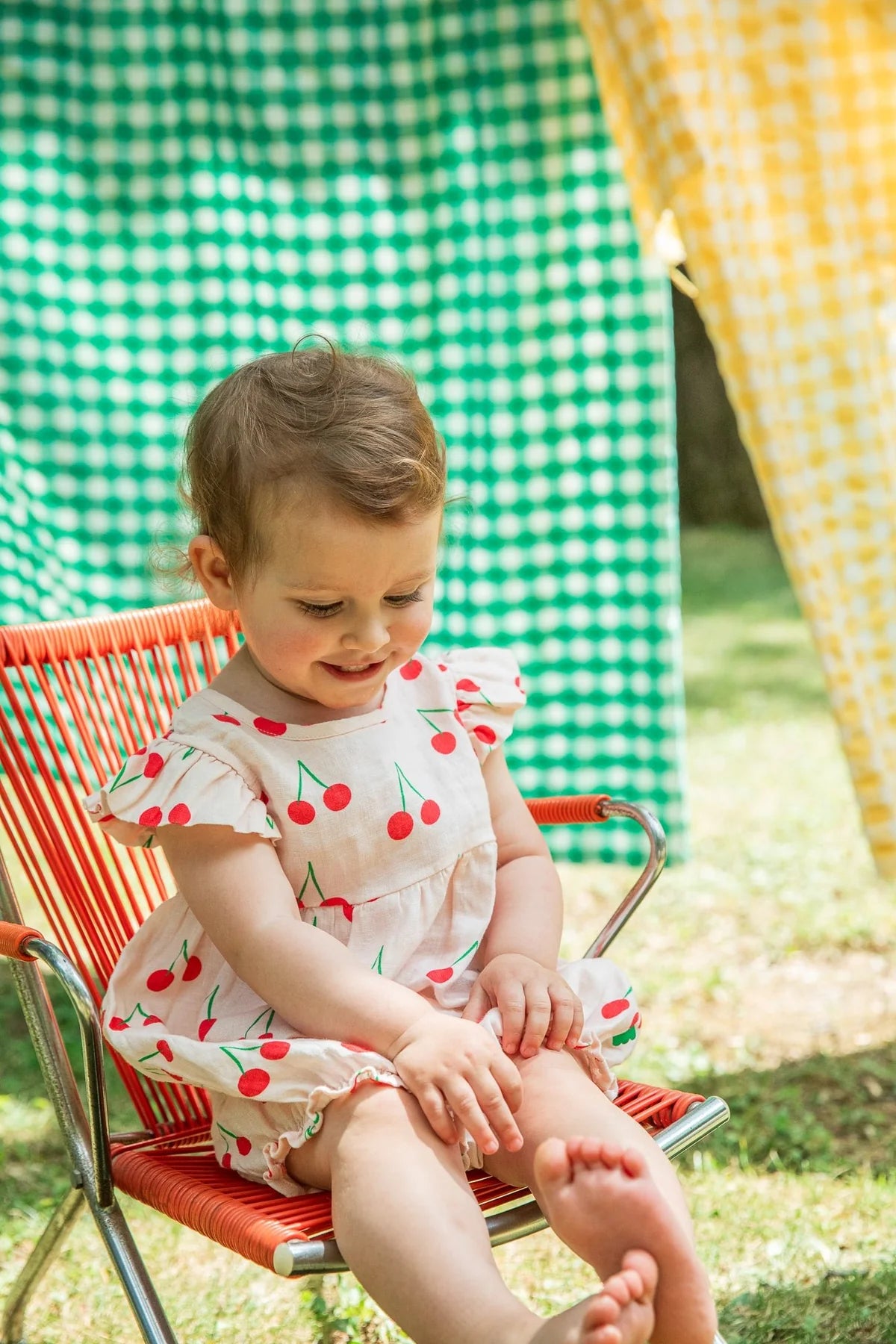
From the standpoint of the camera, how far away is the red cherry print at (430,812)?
1.64m

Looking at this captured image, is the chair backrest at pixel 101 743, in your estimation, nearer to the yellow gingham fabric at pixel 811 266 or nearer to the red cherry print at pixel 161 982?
the red cherry print at pixel 161 982

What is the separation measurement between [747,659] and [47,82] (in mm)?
3687

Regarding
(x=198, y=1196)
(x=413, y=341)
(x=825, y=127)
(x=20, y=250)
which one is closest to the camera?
(x=198, y=1196)

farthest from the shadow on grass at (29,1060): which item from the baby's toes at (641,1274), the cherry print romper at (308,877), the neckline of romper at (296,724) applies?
the baby's toes at (641,1274)

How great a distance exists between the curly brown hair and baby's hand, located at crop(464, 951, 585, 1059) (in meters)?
0.49

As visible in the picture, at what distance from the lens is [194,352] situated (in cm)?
283

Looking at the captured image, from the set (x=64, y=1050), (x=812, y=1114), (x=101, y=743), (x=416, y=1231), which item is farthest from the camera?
(x=812, y=1114)

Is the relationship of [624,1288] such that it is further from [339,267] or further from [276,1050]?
[339,267]

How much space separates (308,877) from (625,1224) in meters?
0.54

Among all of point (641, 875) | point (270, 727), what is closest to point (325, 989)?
point (270, 727)

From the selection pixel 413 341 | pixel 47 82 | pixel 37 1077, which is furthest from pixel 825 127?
pixel 37 1077

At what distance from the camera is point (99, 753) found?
2.00 meters

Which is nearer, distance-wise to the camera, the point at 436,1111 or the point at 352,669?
the point at 436,1111

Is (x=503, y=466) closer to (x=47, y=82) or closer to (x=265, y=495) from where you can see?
(x=47, y=82)
